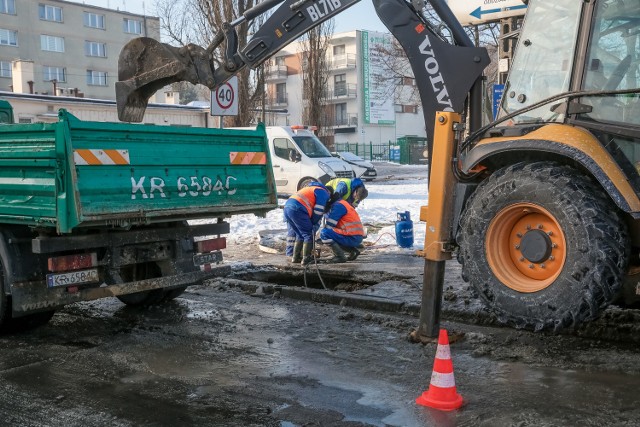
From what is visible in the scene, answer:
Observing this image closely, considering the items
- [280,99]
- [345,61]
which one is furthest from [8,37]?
[345,61]

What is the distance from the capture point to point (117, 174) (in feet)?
20.2

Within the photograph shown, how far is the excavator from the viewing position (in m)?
4.50

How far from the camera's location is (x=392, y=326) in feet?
21.2

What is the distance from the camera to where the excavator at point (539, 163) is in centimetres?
450

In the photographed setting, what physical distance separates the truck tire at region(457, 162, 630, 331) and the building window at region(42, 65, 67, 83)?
2173 inches

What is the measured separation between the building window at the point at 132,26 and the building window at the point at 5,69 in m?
10.4

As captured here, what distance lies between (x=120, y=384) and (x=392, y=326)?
2.55 metres

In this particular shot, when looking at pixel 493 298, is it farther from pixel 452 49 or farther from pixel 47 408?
pixel 47 408

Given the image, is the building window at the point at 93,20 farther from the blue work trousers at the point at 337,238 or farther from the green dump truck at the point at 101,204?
the green dump truck at the point at 101,204

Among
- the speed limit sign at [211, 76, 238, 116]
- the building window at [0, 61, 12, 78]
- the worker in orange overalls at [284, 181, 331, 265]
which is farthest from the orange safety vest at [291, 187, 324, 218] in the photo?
the building window at [0, 61, 12, 78]

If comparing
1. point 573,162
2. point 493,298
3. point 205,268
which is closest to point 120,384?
point 205,268

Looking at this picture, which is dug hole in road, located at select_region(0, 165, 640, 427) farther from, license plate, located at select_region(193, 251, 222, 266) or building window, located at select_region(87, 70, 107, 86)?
building window, located at select_region(87, 70, 107, 86)

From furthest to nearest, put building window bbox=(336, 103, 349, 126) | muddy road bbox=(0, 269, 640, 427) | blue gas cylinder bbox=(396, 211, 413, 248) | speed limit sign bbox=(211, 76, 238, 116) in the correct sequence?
building window bbox=(336, 103, 349, 126), speed limit sign bbox=(211, 76, 238, 116), blue gas cylinder bbox=(396, 211, 413, 248), muddy road bbox=(0, 269, 640, 427)

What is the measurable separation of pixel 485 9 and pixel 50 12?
5187cm
